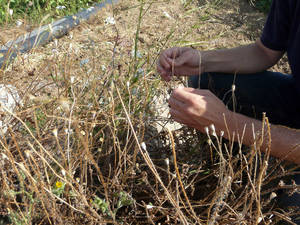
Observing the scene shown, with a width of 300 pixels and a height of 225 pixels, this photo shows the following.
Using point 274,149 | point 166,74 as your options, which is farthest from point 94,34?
point 274,149

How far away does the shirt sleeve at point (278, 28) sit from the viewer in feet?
5.45

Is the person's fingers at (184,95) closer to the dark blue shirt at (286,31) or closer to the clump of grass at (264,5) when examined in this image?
the dark blue shirt at (286,31)

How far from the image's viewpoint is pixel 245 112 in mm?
1860

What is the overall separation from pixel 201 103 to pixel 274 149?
295 mm

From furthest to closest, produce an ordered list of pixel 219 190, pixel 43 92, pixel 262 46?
pixel 43 92
pixel 262 46
pixel 219 190

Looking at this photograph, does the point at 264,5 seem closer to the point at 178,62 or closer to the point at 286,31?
the point at 286,31

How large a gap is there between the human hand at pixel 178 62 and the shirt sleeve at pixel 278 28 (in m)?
0.35

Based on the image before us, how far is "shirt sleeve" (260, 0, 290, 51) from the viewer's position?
5.45ft

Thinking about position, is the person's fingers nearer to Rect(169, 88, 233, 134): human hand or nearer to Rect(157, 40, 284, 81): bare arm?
Rect(169, 88, 233, 134): human hand

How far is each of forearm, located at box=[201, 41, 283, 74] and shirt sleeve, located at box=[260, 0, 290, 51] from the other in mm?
45

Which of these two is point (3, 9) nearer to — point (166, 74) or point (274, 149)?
point (166, 74)

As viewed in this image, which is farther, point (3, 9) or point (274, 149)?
point (3, 9)

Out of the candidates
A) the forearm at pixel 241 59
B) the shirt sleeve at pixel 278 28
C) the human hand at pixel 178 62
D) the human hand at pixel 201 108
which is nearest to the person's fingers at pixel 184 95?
the human hand at pixel 201 108

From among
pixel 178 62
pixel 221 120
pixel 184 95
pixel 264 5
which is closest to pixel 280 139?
pixel 221 120
